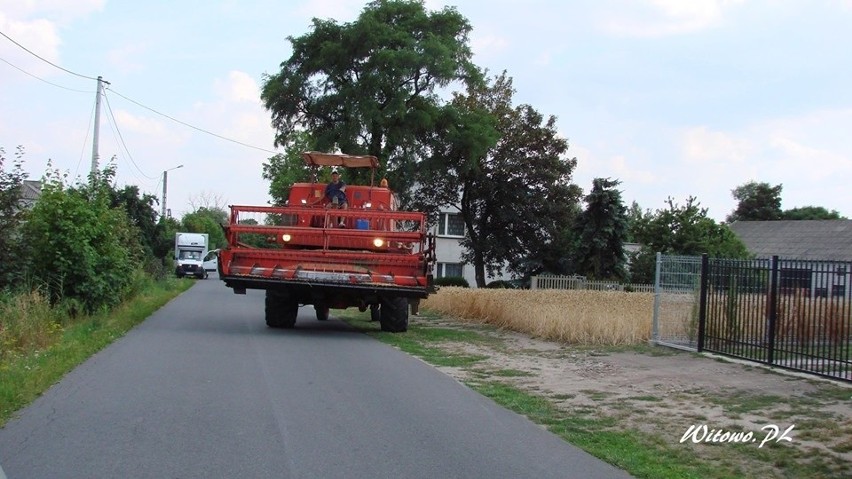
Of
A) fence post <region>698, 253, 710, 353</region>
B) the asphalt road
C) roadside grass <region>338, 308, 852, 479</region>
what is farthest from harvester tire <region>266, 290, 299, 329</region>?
fence post <region>698, 253, 710, 353</region>

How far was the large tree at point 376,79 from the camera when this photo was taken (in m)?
36.5

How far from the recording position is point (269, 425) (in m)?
7.73

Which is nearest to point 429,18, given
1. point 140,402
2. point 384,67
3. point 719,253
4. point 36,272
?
point 384,67

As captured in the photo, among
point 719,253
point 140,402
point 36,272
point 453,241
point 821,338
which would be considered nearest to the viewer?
point 140,402

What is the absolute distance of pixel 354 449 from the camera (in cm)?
698

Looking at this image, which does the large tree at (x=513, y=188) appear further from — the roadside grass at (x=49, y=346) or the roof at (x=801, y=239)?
the roadside grass at (x=49, y=346)

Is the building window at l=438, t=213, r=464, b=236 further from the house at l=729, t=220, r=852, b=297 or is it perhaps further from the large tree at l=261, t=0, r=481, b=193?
the house at l=729, t=220, r=852, b=297

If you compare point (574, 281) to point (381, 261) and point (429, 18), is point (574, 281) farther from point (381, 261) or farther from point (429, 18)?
point (381, 261)

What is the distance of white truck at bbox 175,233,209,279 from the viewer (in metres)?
53.1

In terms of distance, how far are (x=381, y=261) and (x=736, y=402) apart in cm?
756

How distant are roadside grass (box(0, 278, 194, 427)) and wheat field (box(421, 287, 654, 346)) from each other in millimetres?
8232

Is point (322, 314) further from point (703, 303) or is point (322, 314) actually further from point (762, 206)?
point (762, 206)

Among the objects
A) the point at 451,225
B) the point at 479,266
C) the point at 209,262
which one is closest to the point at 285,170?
the point at 209,262

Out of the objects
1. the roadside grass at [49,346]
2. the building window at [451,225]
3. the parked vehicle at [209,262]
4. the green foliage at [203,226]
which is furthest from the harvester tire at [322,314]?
the green foliage at [203,226]
